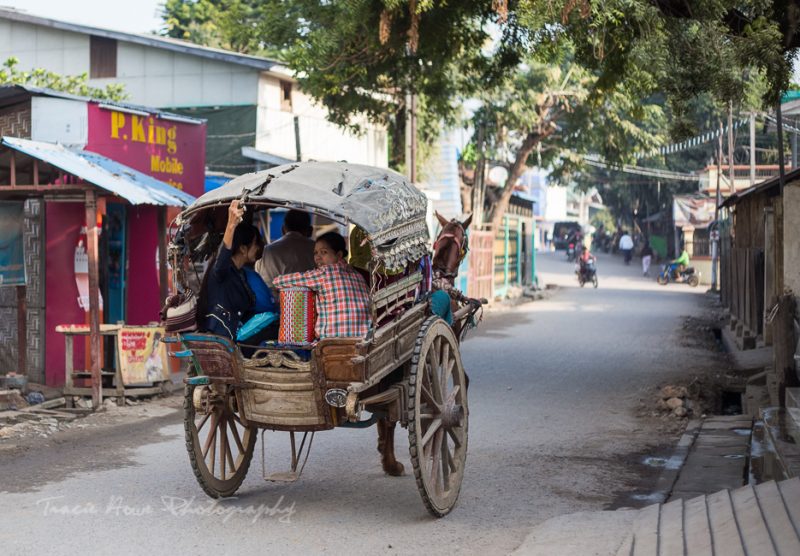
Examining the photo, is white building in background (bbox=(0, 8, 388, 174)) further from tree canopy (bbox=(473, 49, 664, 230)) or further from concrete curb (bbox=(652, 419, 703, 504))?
concrete curb (bbox=(652, 419, 703, 504))

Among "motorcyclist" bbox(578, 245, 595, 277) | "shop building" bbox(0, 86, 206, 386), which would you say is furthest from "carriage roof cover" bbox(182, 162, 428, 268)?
"motorcyclist" bbox(578, 245, 595, 277)

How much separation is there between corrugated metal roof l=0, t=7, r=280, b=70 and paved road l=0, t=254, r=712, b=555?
41.2ft

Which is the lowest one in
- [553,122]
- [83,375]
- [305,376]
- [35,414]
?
[35,414]

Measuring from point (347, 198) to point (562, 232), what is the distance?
74112 mm

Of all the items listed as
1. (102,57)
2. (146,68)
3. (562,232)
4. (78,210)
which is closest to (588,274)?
(146,68)

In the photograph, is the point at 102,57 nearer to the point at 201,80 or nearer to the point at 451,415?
the point at 201,80

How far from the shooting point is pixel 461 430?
7203 millimetres

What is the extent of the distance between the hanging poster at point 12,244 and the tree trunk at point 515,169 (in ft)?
70.2

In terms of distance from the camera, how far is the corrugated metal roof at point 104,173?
1083 cm

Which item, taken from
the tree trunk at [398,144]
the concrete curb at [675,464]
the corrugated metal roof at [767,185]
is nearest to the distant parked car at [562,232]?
the tree trunk at [398,144]

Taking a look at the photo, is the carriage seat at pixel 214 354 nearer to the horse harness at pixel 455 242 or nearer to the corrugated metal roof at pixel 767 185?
the horse harness at pixel 455 242

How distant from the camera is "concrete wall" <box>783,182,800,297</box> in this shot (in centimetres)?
1170

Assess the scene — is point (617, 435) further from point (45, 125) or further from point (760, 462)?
point (45, 125)

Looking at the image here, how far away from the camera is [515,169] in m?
33.7
